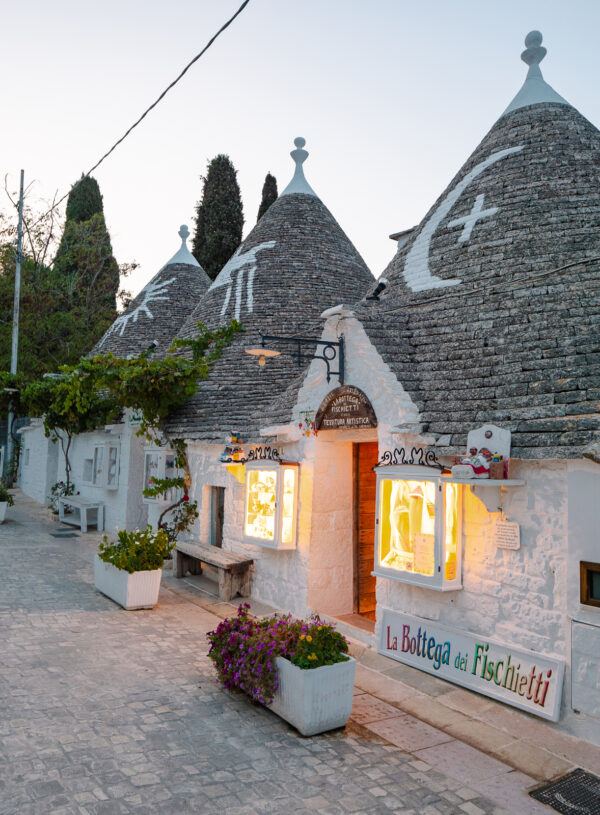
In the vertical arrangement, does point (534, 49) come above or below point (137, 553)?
above

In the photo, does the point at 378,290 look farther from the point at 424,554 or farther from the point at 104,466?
the point at 104,466

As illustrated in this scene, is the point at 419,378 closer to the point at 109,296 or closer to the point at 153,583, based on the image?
the point at 153,583

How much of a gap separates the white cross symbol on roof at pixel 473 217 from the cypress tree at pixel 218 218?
74.9ft

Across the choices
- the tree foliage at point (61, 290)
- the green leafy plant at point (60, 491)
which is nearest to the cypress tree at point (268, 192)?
the tree foliage at point (61, 290)

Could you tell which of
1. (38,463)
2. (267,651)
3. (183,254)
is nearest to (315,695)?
(267,651)

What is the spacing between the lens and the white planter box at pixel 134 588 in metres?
9.00

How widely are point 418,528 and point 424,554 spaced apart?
31 centimetres

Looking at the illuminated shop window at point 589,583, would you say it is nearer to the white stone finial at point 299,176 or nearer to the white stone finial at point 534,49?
the white stone finial at point 534,49

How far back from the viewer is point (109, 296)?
34.8 meters

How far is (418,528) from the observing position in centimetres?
693

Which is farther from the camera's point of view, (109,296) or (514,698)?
(109,296)

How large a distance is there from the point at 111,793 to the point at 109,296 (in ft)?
109

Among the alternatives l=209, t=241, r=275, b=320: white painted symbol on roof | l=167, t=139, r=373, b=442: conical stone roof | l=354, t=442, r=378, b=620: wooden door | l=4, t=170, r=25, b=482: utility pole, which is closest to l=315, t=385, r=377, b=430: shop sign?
l=354, t=442, r=378, b=620: wooden door

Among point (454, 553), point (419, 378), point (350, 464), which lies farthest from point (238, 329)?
point (454, 553)
